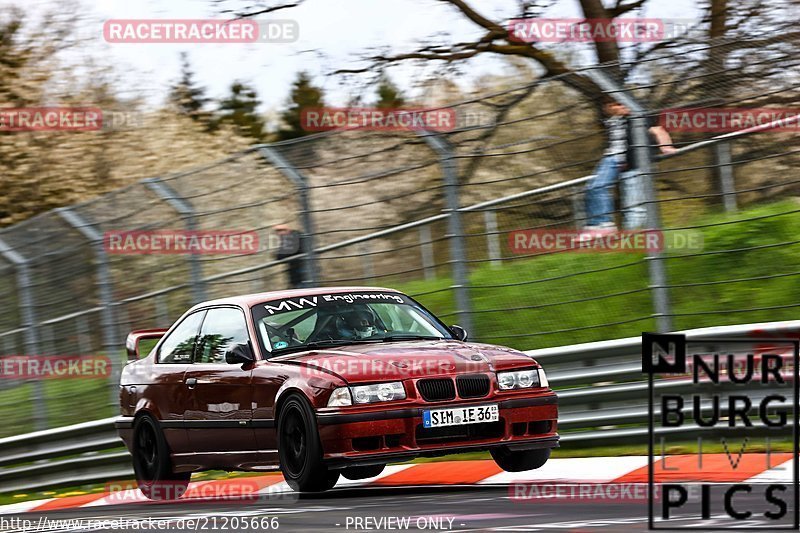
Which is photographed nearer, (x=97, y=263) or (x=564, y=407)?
(x=564, y=407)

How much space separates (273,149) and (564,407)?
346 centimetres

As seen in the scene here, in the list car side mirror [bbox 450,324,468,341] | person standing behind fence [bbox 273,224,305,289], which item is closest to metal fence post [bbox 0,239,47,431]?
person standing behind fence [bbox 273,224,305,289]

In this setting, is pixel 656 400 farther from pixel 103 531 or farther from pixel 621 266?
pixel 103 531

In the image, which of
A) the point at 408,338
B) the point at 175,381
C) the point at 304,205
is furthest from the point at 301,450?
the point at 304,205

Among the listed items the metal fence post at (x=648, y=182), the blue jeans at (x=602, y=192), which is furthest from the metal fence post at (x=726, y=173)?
the blue jeans at (x=602, y=192)

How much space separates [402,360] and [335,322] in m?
1.04

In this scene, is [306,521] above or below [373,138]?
below

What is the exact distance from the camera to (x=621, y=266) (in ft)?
33.3

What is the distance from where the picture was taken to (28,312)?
1536 cm

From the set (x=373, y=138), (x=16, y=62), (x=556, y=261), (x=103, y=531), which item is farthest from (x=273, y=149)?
(x=16, y=62)

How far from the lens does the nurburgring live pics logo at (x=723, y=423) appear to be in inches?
222

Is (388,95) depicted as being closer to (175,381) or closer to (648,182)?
(648,182)

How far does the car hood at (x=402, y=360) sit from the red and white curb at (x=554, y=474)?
80 centimetres

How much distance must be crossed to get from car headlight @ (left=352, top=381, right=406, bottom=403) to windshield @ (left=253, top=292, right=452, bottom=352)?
953 millimetres
